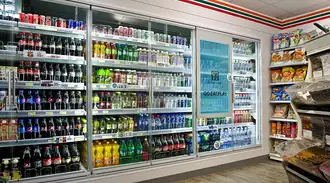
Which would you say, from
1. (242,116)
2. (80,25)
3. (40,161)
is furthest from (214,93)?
Result: (40,161)

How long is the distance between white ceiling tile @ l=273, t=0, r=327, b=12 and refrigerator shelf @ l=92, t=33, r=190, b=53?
2.29 m

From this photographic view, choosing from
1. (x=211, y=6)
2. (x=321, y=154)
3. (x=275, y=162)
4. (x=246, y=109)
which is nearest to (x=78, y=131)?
(x=321, y=154)

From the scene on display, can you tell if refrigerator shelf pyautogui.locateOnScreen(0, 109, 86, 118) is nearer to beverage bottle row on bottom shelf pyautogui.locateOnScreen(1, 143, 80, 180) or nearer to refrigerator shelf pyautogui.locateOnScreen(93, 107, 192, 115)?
refrigerator shelf pyautogui.locateOnScreen(93, 107, 192, 115)

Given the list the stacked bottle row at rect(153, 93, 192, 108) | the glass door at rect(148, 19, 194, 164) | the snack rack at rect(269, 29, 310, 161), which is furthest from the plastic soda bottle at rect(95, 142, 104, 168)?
the snack rack at rect(269, 29, 310, 161)

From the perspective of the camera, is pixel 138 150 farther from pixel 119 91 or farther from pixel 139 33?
pixel 139 33

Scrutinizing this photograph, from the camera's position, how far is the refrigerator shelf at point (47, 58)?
8.70 feet

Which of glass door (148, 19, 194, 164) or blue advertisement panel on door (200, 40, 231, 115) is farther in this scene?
blue advertisement panel on door (200, 40, 231, 115)

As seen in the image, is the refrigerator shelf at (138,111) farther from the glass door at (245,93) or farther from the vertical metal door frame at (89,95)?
the glass door at (245,93)

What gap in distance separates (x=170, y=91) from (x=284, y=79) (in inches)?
114

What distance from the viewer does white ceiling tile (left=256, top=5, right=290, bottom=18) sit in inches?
194

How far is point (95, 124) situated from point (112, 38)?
1271mm

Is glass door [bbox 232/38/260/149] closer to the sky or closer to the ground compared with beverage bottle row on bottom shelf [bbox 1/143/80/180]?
closer to the sky

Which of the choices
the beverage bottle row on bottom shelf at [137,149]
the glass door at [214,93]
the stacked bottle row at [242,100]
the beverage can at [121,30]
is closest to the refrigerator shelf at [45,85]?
the beverage bottle row on bottom shelf at [137,149]

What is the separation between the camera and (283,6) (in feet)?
15.9
